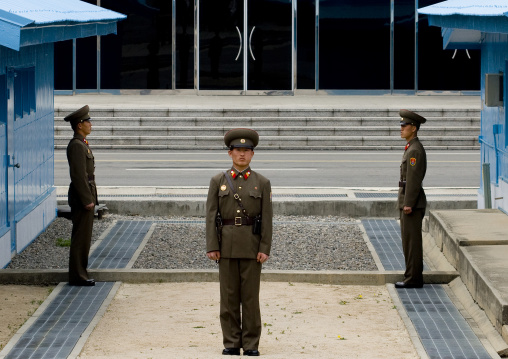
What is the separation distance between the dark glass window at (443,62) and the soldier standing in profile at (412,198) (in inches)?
848

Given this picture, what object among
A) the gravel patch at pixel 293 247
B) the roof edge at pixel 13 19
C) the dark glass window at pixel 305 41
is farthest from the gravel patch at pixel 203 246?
the dark glass window at pixel 305 41

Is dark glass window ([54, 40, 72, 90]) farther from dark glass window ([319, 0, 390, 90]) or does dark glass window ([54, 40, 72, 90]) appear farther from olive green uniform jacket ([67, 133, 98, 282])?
olive green uniform jacket ([67, 133, 98, 282])

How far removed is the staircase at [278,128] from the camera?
25.9m

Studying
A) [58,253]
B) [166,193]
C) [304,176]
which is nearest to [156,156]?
[304,176]

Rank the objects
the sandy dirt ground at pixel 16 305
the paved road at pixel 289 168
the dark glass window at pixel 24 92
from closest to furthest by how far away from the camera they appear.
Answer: the sandy dirt ground at pixel 16 305, the dark glass window at pixel 24 92, the paved road at pixel 289 168

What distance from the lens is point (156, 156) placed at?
2439 cm

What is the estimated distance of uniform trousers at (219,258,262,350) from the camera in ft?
28.5

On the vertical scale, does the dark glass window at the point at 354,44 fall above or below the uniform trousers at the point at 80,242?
above

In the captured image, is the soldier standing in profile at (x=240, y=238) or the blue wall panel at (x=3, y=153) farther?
the blue wall panel at (x=3, y=153)

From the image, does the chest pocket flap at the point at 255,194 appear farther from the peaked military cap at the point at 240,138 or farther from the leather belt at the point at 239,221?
the peaked military cap at the point at 240,138

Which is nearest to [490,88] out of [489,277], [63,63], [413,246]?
[413,246]

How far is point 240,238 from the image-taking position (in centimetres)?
866

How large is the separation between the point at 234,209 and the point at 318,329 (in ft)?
4.85

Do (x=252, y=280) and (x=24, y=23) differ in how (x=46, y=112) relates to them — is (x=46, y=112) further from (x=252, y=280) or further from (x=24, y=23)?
(x=252, y=280)
